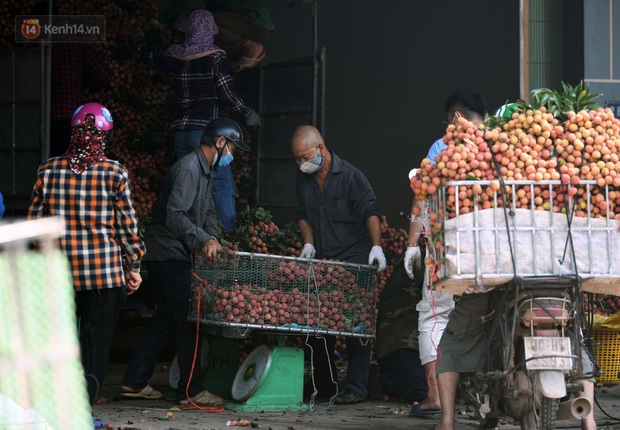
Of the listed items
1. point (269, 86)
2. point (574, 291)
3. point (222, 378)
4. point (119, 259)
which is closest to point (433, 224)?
point (574, 291)

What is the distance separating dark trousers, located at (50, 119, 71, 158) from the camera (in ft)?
27.0

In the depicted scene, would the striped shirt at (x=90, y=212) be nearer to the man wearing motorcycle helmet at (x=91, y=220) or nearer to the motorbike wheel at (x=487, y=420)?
the man wearing motorcycle helmet at (x=91, y=220)

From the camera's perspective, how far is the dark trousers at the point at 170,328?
613 cm

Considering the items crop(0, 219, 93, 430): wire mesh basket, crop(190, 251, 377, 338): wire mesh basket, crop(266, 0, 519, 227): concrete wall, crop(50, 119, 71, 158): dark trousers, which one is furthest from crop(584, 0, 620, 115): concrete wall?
crop(0, 219, 93, 430): wire mesh basket

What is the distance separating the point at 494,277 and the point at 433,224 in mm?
411

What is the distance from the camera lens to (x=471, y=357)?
4.46 metres

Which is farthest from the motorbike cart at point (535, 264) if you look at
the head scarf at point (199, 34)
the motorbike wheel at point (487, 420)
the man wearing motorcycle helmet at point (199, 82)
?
the head scarf at point (199, 34)

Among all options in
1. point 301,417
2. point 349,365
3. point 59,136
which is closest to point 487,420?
point 301,417

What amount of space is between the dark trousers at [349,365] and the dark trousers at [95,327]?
5.86ft

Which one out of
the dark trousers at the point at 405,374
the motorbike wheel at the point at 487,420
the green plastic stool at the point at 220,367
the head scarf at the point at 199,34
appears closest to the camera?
the motorbike wheel at the point at 487,420

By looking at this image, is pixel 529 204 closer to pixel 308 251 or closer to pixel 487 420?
pixel 487 420

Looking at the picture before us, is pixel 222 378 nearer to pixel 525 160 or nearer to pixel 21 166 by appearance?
pixel 21 166

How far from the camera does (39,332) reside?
85.1 inches

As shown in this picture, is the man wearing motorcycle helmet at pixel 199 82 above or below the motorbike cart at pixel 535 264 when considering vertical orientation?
above
